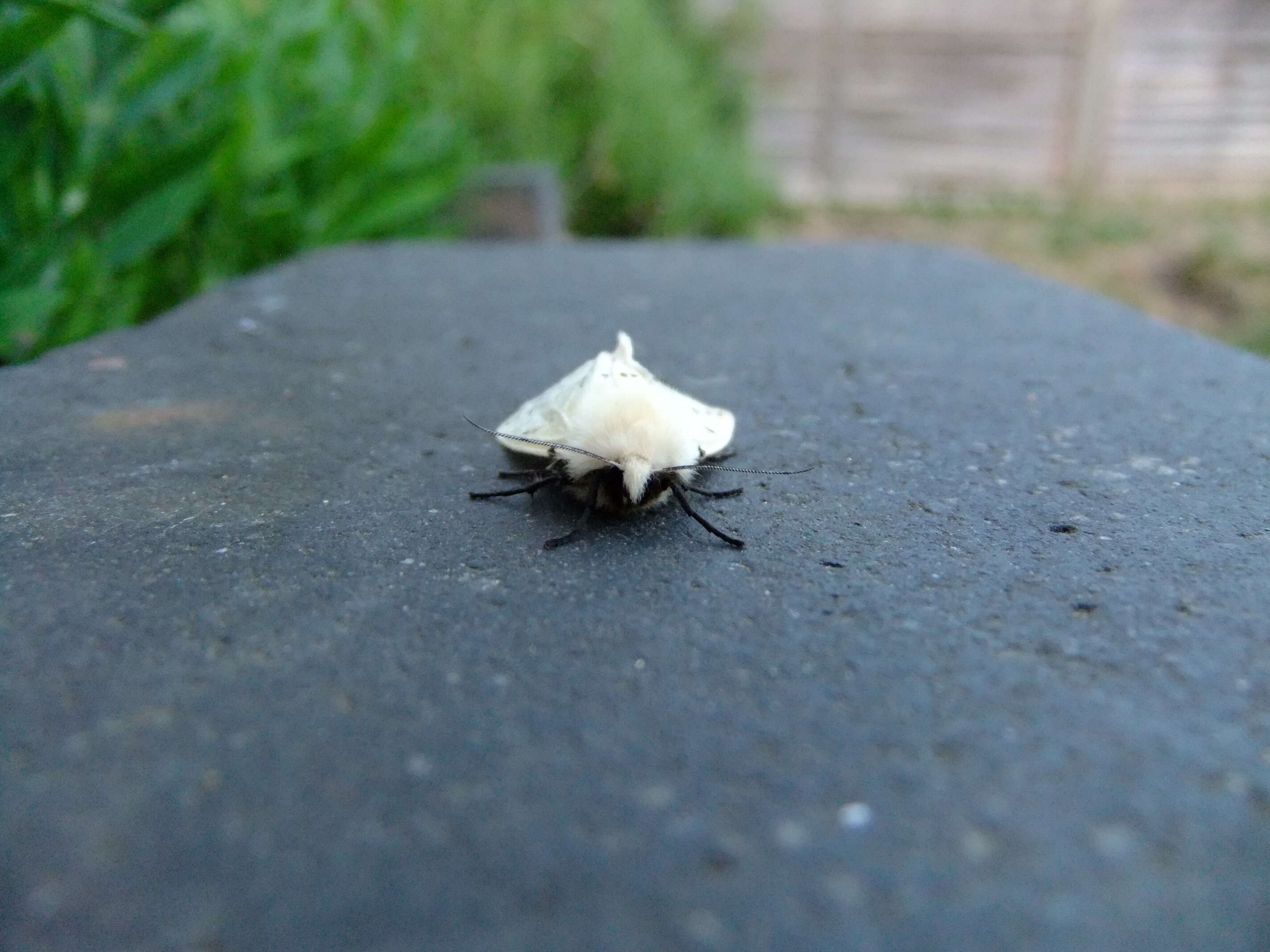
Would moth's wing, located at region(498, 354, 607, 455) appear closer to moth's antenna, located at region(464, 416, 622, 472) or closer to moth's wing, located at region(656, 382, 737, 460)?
moth's antenna, located at region(464, 416, 622, 472)

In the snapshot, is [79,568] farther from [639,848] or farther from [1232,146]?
[1232,146]

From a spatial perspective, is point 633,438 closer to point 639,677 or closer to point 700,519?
point 700,519

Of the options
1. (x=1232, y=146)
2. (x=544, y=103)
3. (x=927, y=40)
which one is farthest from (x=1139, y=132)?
(x=544, y=103)

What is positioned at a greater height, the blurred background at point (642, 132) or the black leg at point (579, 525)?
the blurred background at point (642, 132)

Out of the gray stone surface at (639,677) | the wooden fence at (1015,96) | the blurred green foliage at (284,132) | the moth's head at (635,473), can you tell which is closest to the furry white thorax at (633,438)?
the moth's head at (635,473)

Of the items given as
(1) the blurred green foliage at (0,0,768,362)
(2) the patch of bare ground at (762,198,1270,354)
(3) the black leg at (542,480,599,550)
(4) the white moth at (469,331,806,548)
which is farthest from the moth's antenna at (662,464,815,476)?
(2) the patch of bare ground at (762,198,1270,354)

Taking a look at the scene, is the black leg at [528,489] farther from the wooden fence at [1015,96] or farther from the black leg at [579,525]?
the wooden fence at [1015,96]
